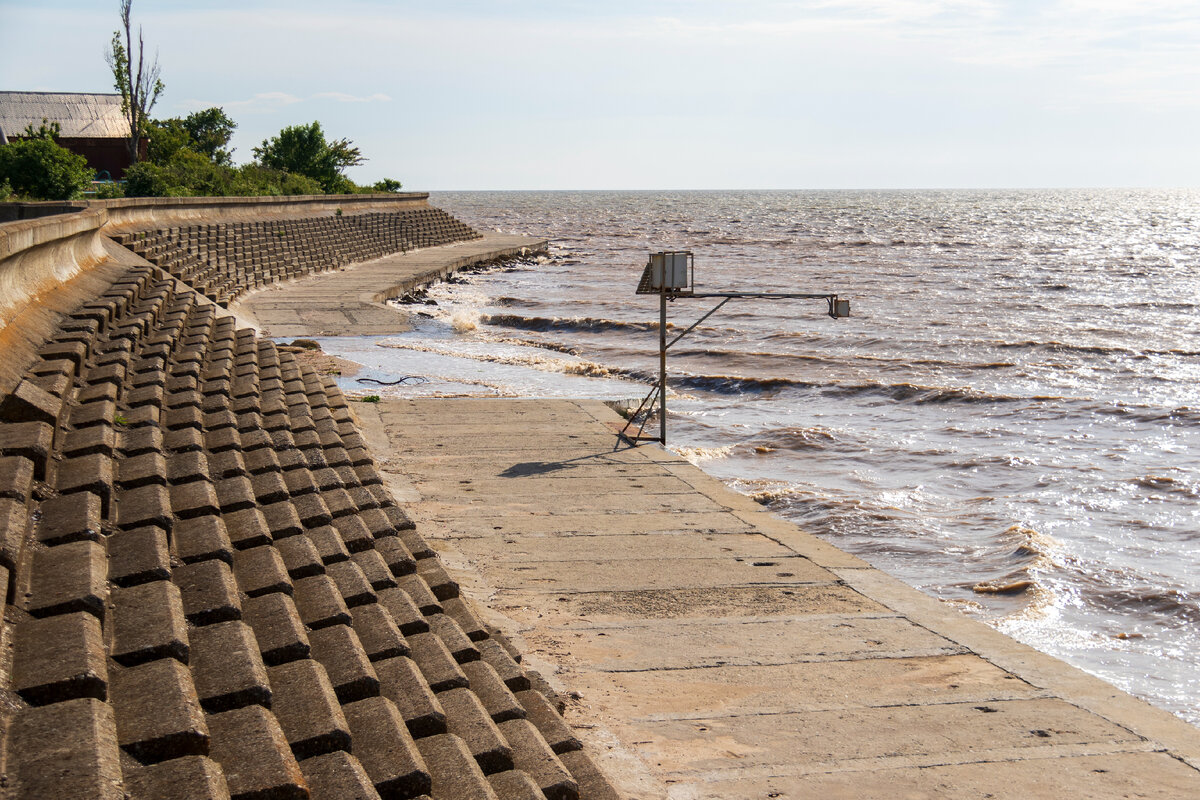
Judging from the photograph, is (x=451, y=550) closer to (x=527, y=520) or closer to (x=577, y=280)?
(x=527, y=520)

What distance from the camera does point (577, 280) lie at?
4634cm

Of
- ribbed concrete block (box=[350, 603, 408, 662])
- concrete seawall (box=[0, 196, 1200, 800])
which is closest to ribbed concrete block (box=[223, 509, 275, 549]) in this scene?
concrete seawall (box=[0, 196, 1200, 800])

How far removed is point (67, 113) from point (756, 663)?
52208 millimetres

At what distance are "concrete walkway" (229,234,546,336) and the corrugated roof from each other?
17388mm

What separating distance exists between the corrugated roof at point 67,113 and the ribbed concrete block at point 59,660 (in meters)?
51.5

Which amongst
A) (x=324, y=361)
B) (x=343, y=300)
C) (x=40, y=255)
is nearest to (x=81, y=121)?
(x=343, y=300)

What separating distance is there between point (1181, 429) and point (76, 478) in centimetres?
1790

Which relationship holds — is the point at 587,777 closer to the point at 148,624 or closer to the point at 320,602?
the point at 320,602

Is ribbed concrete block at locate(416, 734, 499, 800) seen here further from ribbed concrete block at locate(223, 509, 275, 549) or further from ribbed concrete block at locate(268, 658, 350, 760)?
ribbed concrete block at locate(223, 509, 275, 549)

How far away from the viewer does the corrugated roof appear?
159 feet

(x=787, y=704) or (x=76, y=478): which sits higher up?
(x=76, y=478)

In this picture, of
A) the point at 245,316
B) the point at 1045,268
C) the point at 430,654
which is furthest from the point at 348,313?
the point at 1045,268

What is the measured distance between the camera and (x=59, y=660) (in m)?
3.17

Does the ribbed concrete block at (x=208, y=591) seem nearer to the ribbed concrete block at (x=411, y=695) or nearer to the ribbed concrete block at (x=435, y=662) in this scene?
the ribbed concrete block at (x=411, y=695)
